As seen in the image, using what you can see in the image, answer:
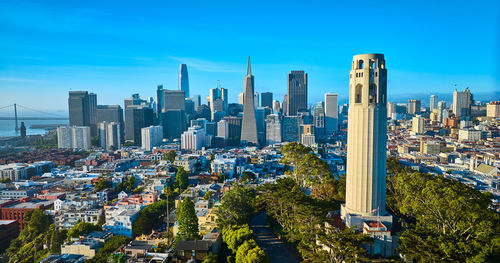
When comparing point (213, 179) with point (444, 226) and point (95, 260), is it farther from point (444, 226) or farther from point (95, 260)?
point (444, 226)

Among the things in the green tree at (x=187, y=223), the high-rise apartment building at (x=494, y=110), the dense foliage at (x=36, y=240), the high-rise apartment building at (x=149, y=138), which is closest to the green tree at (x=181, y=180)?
the dense foliage at (x=36, y=240)

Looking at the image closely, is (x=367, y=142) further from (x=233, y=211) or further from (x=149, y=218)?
(x=149, y=218)

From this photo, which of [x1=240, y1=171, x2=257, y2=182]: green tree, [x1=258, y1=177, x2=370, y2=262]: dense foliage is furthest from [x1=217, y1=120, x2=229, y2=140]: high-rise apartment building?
[x1=258, y1=177, x2=370, y2=262]: dense foliage

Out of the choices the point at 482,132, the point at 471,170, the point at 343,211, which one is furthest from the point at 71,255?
the point at 482,132

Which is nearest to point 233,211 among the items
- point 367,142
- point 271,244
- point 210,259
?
point 271,244

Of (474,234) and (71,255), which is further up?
(474,234)
